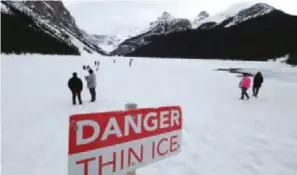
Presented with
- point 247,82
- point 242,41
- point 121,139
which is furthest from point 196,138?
point 242,41

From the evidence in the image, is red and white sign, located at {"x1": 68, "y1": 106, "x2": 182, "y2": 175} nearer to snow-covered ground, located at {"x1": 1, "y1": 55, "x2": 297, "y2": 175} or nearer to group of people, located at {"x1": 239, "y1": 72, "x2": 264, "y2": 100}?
snow-covered ground, located at {"x1": 1, "y1": 55, "x2": 297, "y2": 175}

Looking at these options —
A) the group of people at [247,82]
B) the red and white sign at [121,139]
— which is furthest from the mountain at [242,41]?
the red and white sign at [121,139]

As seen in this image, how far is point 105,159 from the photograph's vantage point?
1920 millimetres

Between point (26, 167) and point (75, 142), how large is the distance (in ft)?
11.8

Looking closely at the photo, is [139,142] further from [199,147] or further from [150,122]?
[199,147]

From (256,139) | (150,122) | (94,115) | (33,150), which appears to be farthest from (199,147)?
(94,115)

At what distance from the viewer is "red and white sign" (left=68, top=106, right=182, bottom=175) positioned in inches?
70.7

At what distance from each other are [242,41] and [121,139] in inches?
5355

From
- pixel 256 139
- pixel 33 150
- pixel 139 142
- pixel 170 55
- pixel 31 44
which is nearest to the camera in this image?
pixel 139 142

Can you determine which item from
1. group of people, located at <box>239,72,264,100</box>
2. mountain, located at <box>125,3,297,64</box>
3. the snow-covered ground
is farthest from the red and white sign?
mountain, located at <box>125,3,297,64</box>

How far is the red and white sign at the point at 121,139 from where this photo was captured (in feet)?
5.89

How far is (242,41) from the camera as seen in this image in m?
130

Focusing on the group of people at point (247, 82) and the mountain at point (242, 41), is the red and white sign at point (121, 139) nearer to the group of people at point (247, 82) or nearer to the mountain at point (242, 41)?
the group of people at point (247, 82)

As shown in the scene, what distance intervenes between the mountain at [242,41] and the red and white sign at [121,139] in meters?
100
